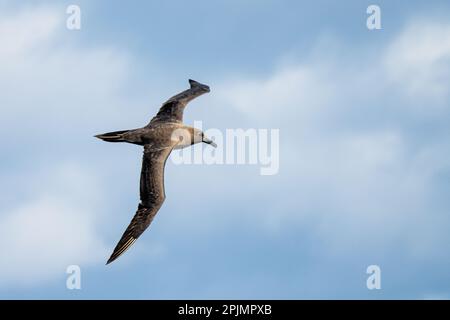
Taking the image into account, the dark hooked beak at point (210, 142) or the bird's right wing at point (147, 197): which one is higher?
the dark hooked beak at point (210, 142)

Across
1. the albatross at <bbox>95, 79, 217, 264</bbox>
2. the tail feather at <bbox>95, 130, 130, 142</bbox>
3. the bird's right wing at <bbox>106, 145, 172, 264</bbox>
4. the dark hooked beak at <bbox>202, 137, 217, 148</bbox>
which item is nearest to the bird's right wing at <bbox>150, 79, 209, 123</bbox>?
the albatross at <bbox>95, 79, 217, 264</bbox>

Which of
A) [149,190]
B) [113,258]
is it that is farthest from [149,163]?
[113,258]

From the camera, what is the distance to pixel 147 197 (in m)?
39.1

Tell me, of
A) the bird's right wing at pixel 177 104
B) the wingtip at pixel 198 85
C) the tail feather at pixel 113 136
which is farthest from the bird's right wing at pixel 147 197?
the wingtip at pixel 198 85

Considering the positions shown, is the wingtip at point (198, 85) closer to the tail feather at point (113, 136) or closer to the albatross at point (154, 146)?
the albatross at point (154, 146)

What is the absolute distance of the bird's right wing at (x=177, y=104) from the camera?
4334 centimetres

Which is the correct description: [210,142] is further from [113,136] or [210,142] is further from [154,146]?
[113,136]

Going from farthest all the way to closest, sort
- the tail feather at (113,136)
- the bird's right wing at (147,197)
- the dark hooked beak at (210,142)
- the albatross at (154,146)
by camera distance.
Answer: the dark hooked beak at (210,142)
the tail feather at (113,136)
the albatross at (154,146)
the bird's right wing at (147,197)

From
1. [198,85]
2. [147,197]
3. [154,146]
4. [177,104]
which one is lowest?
[147,197]

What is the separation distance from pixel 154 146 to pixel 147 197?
7.61 feet

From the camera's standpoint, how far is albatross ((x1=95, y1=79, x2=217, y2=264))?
38.8 metres

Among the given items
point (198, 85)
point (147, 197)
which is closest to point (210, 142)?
point (198, 85)

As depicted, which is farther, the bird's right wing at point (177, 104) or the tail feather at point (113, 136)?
the bird's right wing at point (177, 104)
